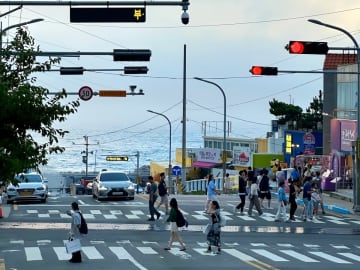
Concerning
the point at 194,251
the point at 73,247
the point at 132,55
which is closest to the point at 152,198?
the point at 132,55

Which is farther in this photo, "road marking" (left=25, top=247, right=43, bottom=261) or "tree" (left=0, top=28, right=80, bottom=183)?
"road marking" (left=25, top=247, right=43, bottom=261)

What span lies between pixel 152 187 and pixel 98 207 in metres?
7.67

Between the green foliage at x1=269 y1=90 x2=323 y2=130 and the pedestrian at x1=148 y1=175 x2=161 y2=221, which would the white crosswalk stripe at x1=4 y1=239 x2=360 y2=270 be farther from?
the green foliage at x1=269 y1=90 x2=323 y2=130

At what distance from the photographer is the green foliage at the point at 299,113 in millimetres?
99125

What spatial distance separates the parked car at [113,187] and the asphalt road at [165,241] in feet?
12.5

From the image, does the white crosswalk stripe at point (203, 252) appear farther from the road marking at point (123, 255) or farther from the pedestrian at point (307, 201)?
the pedestrian at point (307, 201)

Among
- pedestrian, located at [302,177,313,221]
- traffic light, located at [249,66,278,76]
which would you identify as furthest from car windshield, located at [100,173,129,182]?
traffic light, located at [249,66,278,76]

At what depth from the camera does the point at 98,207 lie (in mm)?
38500

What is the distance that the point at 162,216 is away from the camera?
1326 inches

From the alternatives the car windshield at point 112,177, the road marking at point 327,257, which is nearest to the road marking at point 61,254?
the road marking at point 327,257

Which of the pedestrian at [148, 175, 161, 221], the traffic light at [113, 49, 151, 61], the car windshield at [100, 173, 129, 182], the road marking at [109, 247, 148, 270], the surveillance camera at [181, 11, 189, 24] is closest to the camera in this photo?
the surveillance camera at [181, 11, 189, 24]

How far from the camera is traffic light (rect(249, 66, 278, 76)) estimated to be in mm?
31781

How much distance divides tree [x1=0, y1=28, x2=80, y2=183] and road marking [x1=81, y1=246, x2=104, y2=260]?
331 inches

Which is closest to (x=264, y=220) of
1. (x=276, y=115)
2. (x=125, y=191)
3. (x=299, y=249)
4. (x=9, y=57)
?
(x=299, y=249)
